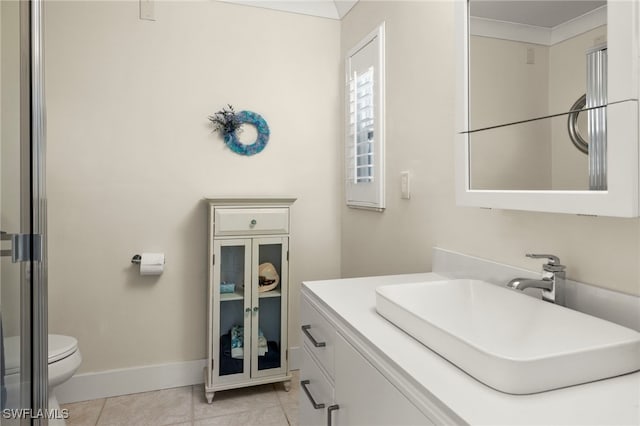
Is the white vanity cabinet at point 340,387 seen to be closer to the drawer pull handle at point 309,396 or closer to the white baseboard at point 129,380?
the drawer pull handle at point 309,396

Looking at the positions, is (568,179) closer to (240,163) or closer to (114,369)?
(240,163)

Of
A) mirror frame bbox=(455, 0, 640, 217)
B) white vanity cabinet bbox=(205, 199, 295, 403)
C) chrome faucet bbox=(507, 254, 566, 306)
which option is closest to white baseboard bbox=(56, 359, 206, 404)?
white vanity cabinet bbox=(205, 199, 295, 403)

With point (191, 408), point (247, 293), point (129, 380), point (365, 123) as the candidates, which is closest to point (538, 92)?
point (365, 123)

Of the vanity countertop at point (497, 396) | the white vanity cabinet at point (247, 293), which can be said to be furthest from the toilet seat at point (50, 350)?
the vanity countertop at point (497, 396)

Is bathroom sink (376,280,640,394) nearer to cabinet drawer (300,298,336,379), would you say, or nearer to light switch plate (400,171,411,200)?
cabinet drawer (300,298,336,379)

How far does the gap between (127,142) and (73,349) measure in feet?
3.71

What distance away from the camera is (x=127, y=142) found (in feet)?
7.50

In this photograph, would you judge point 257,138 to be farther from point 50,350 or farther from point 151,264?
point 50,350

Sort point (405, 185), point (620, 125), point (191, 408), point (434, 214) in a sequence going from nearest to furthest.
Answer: point (620, 125) < point (434, 214) < point (405, 185) < point (191, 408)

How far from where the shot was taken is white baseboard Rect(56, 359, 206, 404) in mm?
2227

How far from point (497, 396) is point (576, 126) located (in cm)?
65

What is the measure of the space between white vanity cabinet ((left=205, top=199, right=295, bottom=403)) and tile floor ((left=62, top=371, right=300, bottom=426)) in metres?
0.09

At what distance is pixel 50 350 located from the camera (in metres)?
1.84

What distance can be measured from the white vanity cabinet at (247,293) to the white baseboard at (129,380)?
0.24 metres
